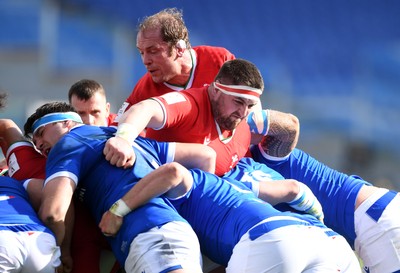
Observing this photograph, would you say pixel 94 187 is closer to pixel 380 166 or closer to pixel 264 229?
pixel 264 229

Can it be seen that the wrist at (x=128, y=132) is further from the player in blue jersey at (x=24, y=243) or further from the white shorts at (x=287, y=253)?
the white shorts at (x=287, y=253)

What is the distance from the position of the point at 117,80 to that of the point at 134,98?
25.1 ft

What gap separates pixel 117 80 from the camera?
40.6 feet

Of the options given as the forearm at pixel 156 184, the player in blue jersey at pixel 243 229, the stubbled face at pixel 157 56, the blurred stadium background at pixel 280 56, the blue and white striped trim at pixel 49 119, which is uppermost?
the stubbled face at pixel 157 56

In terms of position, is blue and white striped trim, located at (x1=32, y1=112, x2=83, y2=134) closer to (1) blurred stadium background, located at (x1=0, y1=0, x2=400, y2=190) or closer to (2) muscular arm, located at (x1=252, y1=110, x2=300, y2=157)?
(2) muscular arm, located at (x1=252, y1=110, x2=300, y2=157)

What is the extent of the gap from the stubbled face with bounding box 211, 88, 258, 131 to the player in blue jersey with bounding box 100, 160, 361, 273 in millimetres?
441

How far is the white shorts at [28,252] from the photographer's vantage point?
3113 millimetres

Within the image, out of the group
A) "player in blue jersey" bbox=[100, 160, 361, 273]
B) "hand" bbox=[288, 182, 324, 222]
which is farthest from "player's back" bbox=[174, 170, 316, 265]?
"hand" bbox=[288, 182, 324, 222]

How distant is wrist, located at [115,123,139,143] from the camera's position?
3.47 meters

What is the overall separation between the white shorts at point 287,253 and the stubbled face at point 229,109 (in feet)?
2.95

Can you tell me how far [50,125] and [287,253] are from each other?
149cm

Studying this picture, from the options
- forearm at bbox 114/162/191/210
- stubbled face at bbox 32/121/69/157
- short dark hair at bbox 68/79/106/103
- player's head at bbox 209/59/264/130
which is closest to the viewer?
forearm at bbox 114/162/191/210

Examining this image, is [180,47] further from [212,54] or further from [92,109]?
[92,109]

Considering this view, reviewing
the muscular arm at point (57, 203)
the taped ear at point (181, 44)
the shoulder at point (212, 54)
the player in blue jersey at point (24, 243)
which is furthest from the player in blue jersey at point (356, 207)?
the player in blue jersey at point (24, 243)
